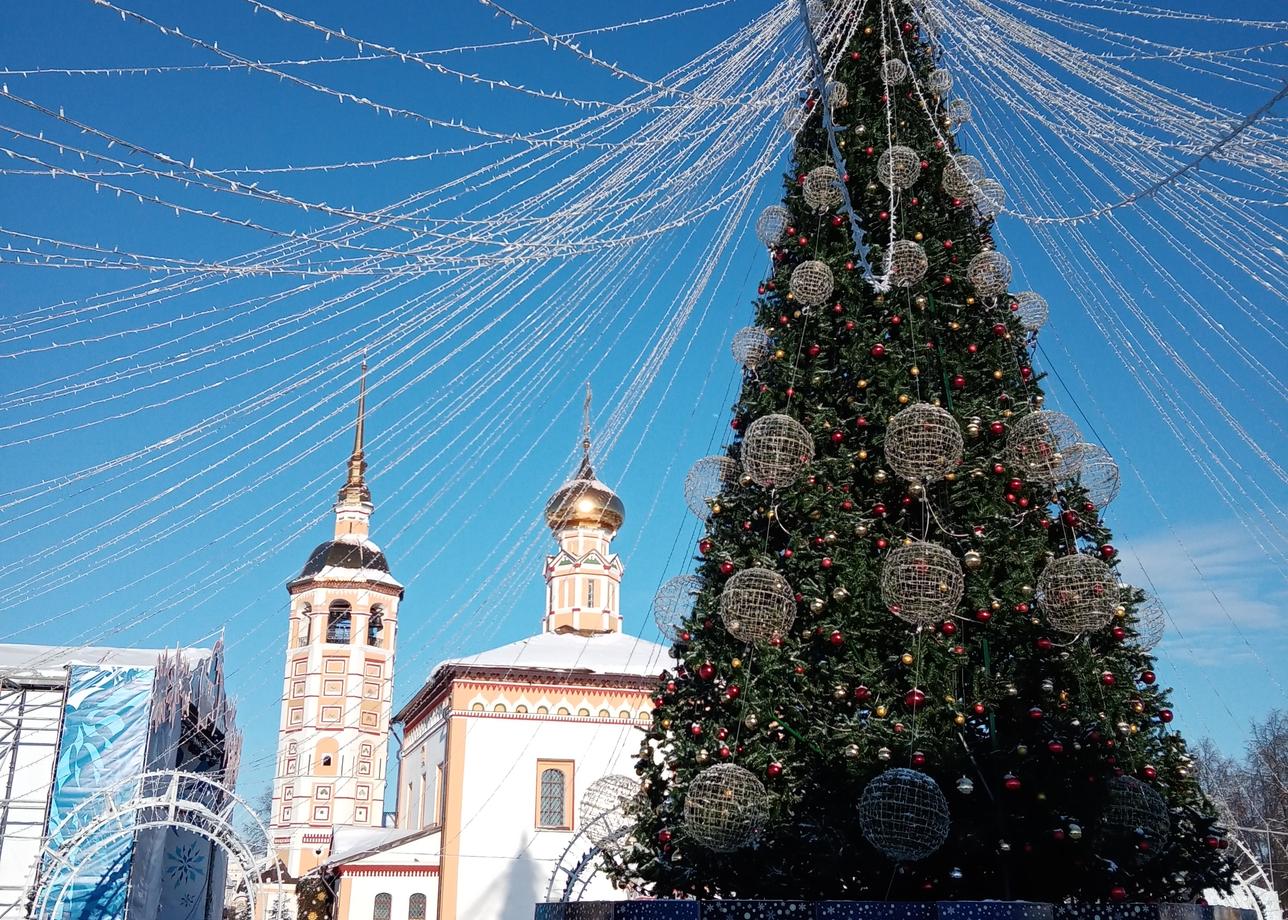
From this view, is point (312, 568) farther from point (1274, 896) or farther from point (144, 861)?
point (1274, 896)

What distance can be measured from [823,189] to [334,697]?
33413 millimetres

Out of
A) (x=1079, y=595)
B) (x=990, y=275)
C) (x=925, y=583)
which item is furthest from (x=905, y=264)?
(x=1079, y=595)

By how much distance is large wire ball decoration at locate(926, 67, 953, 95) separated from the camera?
8.16 m

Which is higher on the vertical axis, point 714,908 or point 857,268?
point 857,268

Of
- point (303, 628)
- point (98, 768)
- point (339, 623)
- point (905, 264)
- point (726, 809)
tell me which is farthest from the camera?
point (339, 623)

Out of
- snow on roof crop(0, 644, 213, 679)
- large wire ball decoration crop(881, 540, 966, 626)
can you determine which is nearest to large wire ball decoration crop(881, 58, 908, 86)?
large wire ball decoration crop(881, 540, 966, 626)

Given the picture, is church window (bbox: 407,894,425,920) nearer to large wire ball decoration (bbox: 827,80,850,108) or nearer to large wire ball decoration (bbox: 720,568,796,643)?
large wire ball decoration (bbox: 720,568,796,643)

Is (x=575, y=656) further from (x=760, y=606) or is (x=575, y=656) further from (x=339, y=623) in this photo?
(x=760, y=606)

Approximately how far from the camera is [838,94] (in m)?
8.09

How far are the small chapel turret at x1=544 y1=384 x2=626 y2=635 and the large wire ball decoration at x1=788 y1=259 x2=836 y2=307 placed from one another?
23973 millimetres

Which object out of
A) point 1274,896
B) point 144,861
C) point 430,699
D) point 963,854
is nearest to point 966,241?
point 963,854

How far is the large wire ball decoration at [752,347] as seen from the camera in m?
7.65

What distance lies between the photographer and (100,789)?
14938mm

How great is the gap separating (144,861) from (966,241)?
15021 millimetres
